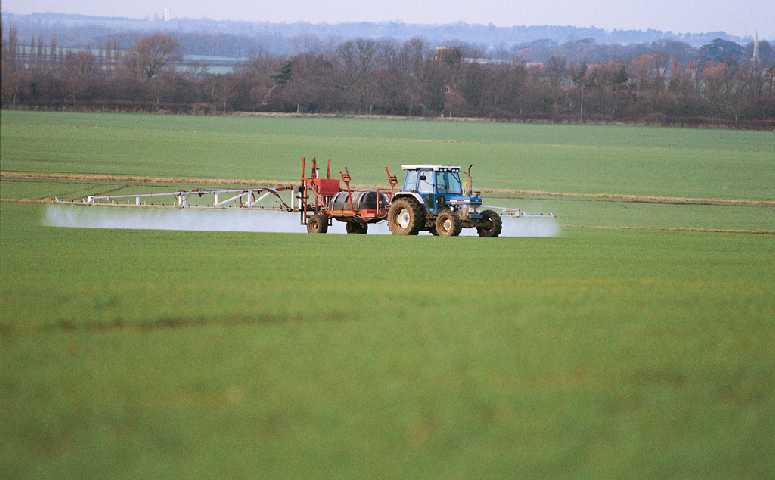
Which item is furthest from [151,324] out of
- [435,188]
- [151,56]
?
[151,56]

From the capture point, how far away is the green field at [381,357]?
29.2ft

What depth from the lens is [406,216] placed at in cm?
2934

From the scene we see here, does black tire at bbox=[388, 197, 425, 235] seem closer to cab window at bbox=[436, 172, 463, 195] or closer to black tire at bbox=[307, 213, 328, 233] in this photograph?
cab window at bbox=[436, 172, 463, 195]

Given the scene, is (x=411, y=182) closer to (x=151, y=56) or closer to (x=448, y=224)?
(x=448, y=224)

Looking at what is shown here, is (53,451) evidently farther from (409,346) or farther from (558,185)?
(558,185)

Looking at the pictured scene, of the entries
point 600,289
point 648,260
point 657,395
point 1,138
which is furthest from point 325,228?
point 1,138

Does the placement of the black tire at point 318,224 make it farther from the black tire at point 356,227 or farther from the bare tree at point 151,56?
the bare tree at point 151,56

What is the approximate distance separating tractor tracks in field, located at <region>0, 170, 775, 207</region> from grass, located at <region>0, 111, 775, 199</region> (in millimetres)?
1926

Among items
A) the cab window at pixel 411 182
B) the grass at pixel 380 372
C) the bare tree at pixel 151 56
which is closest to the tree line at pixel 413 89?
the bare tree at pixel 151 56

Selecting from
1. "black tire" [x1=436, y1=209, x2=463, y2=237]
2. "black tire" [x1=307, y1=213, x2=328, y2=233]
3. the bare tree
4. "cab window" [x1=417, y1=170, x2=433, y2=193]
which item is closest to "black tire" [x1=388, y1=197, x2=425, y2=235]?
"black tire" [x1=436, y1=209, x2=463, y2=237]

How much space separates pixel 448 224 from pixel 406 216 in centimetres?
116

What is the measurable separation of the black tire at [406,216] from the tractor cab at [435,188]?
32 cm

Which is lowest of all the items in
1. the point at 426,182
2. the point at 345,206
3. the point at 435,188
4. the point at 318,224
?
the point at 318,224

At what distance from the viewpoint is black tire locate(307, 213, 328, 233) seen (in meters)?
31.8
